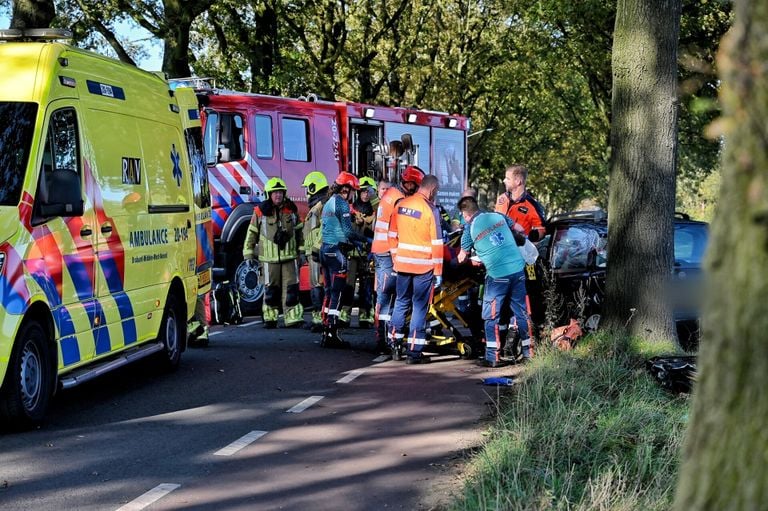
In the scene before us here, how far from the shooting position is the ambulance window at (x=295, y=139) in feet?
57.4

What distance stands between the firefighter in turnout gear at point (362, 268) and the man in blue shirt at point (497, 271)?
2.74 m

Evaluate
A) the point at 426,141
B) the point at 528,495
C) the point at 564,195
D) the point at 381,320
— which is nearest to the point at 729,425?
the point at 528,495

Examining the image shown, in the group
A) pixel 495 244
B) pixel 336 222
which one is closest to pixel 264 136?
pixel 336 222

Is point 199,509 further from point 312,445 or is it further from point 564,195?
point 564,195

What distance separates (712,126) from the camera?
2.12 m

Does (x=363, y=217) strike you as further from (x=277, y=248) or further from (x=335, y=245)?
(x=335, y=245)

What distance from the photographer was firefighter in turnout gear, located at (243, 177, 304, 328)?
14.3 meters

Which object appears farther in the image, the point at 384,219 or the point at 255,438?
the point at 384,219

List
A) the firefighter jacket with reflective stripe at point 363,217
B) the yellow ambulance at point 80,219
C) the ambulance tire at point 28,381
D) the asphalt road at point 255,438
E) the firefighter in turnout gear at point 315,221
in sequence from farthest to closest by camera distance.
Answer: the firefighter jacket with reflective stripe at point 363,217 → the firefighter in turnout gear at point 315,221 → the yellow ambulance at point 80,219 → the ambulance tire at point 28,381 → the asphalt road at point 255,438

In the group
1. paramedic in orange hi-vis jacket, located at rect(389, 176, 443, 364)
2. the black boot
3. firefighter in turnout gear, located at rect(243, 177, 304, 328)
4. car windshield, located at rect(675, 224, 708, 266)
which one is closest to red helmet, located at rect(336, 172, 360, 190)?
firefighter in turnout gear, located at rect(243, 177, 304, 328)

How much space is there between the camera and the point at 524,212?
11531mm

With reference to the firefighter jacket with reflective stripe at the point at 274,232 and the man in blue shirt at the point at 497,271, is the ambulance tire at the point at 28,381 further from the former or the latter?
the firefighter jacket with reflective stripe at the point at 274,232


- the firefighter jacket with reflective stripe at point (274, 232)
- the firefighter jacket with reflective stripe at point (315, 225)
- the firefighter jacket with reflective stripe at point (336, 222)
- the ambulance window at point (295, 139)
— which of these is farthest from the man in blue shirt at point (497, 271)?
the ambulance window at point (295, 139)

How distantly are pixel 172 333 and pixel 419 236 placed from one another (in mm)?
2615
